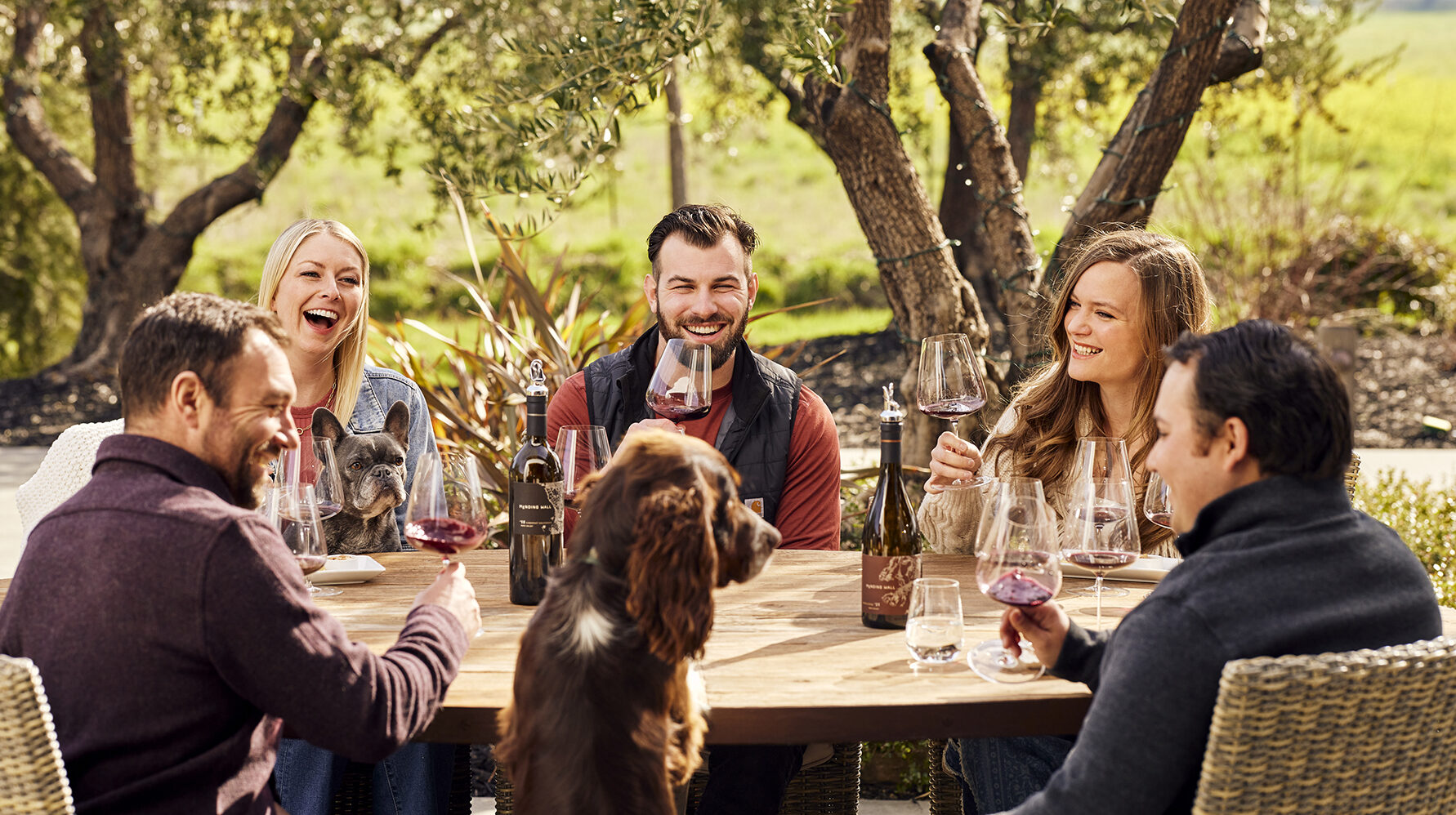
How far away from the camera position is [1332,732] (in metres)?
1.76

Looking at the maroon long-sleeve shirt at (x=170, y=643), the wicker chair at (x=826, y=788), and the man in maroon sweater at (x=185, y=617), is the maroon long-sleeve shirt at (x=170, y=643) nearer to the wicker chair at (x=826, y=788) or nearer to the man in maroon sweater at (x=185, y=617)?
the man in maroon sweater at (x=185, y=617)

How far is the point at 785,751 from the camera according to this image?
2914mm

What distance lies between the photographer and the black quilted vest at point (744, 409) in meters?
3.62

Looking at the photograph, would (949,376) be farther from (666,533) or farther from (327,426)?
(327,426)

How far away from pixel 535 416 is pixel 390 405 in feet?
4.62

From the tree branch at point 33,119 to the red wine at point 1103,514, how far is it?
9413mm

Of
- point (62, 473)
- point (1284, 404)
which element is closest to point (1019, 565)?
point (1284, 404)

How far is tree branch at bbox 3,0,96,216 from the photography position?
973 cm

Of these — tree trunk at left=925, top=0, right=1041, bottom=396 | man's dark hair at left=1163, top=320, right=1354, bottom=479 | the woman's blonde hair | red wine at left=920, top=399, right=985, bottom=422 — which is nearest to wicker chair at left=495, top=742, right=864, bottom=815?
red wine at left=920, top=399, right=985, bottom=422

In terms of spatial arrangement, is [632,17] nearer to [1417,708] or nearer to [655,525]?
[655,525]

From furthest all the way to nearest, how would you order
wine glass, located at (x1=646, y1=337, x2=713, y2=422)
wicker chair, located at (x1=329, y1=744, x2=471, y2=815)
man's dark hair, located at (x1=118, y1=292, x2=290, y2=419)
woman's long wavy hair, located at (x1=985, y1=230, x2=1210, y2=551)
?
woman's long wavy hair, located at (x1=985, y1=230, x2=1210, y2=551) < wicker chair, located at (x1=329, y1=744, x2=471, y2=815) < wine glass, located at (x1=646, y1=337, x2=713, y2=422) < man's dark hair, located at (x1=118, y1=292, x2=290, y2=419)

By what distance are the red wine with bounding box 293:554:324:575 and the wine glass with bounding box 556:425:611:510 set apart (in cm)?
52

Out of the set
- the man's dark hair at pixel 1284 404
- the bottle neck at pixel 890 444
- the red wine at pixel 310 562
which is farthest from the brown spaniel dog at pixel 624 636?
the man's dark hair at pixel 1284 404

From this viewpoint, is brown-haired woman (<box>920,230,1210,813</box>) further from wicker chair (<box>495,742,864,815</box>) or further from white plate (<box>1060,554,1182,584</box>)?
wicker chair (<box>495,742,864,815</box>)
